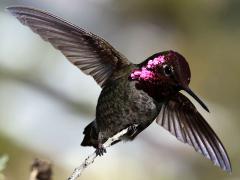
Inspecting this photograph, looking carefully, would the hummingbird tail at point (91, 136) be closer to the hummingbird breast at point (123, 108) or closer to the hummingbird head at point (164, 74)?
the hummingbird breast at point (123, 108)

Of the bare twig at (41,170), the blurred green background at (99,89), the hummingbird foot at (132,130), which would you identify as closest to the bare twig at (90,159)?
the hummingbird foot at (132,130)

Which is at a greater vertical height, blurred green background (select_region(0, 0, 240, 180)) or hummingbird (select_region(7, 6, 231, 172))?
hummingbird (select_region(7, 6, 231, 172))

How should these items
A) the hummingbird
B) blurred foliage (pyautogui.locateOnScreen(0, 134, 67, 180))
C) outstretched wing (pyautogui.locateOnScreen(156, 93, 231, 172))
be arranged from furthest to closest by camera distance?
1. blurred foliage (pyautogui.locateOnScreen(0, 134, 67, 180))
2. outstretched wing (pyautogui.locateOnScreen(156, 93, 231, 172))
3. the hummingbird

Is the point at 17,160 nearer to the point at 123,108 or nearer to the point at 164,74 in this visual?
the point at 123,108

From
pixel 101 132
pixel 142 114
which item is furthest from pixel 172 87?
pixel 101 132

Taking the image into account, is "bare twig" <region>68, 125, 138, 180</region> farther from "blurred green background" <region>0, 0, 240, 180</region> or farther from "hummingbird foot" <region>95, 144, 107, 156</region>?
"blurred green background" <region>0, 0, 240, 180</region>

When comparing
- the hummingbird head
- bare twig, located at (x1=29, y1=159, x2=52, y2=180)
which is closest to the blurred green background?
the hummingbird head

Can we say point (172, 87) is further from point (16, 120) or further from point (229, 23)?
point (229, 23)
